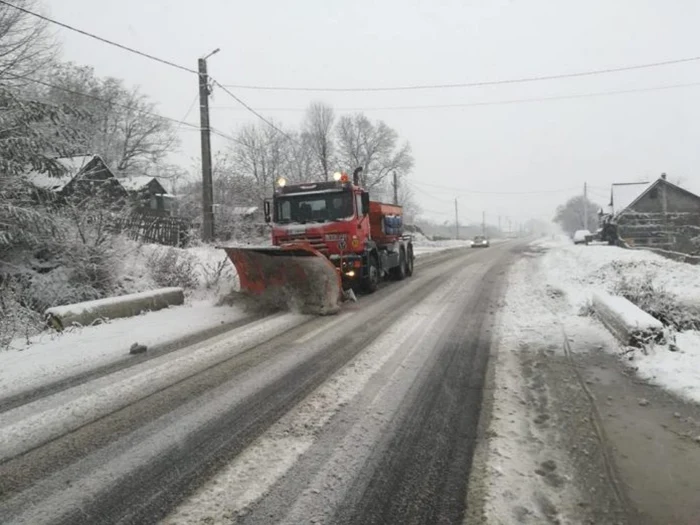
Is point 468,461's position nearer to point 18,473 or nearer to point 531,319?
point 18,473

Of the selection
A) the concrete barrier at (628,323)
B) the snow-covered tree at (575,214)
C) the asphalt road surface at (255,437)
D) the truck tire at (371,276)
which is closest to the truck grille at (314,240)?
the truck tire at (371,276)

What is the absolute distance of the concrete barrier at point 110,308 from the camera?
828 cm

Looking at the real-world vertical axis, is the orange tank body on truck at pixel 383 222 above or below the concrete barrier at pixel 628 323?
above

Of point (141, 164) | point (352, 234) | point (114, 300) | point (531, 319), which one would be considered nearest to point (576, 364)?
point (531, 319)

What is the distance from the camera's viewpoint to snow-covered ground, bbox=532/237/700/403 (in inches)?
195

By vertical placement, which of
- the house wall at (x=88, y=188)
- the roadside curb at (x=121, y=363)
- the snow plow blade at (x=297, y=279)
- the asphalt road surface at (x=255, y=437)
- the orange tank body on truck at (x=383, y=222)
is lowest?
the asphalt road surface at (x=255, y=437)

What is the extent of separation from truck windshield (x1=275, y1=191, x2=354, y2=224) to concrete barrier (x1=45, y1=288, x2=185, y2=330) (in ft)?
11.1

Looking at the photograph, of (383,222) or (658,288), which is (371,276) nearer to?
(383,222)

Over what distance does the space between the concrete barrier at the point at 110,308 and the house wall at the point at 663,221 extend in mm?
32081

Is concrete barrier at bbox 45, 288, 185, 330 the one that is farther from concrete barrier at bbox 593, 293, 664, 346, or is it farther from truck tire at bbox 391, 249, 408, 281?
concrete barrier at bbox 593, 293, 664, 346

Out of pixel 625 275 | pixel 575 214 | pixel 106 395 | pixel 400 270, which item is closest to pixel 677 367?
pixel 106 395

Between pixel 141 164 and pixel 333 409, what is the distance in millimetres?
56055

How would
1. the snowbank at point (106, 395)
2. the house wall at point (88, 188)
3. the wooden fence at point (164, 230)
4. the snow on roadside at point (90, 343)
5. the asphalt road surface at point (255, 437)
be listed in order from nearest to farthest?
the asphalt road surface at point (255, 437), the snowbank at point (106, 395), the snow on roadside at point (90, 343), the house wall at point (88, 188), the wooden fence at point (164, 230)

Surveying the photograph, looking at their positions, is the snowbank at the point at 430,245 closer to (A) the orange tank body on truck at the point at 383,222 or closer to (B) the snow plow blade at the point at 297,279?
(A) the orange tank body on truck at the point at 383,222
